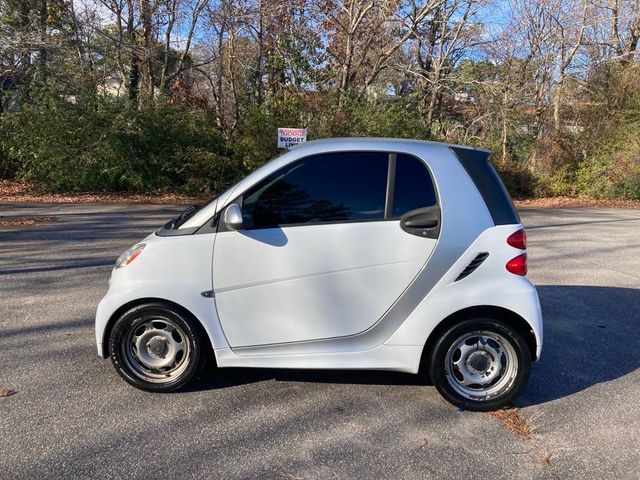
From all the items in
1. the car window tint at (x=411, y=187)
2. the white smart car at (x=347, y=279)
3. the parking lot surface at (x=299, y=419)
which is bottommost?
the parking lot surface at (x=299, y=419)

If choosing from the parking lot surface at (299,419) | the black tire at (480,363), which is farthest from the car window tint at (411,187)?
the parking lot surface at (299,419)

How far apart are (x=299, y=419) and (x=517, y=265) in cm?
176

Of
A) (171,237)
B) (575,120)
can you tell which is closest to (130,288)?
(171,237)

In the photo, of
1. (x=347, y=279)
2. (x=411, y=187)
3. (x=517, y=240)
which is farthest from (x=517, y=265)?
(x=347, y=279)

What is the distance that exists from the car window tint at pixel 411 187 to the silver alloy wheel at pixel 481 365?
3.10ft

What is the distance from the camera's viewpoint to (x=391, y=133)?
17156mm

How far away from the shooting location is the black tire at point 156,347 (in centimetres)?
358

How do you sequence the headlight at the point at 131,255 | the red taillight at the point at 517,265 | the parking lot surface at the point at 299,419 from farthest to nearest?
the headlight at the point at 131,255
the red taillight at the point at 517,265
the parking lot surface at the point at 299,419

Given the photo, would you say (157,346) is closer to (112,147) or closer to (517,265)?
(517,265)

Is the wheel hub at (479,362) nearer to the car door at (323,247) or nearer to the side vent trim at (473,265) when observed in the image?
the side vent trim at (473,265)

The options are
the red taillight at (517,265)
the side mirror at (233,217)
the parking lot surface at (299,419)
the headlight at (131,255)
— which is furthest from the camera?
the headlight at (131,255)

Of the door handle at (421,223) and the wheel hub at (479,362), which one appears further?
the wheel hub at (479,362)

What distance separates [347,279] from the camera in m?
3.47

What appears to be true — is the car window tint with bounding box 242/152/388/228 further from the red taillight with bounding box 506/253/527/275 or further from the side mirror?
the red taillight with bounding box 506/253/527/275
